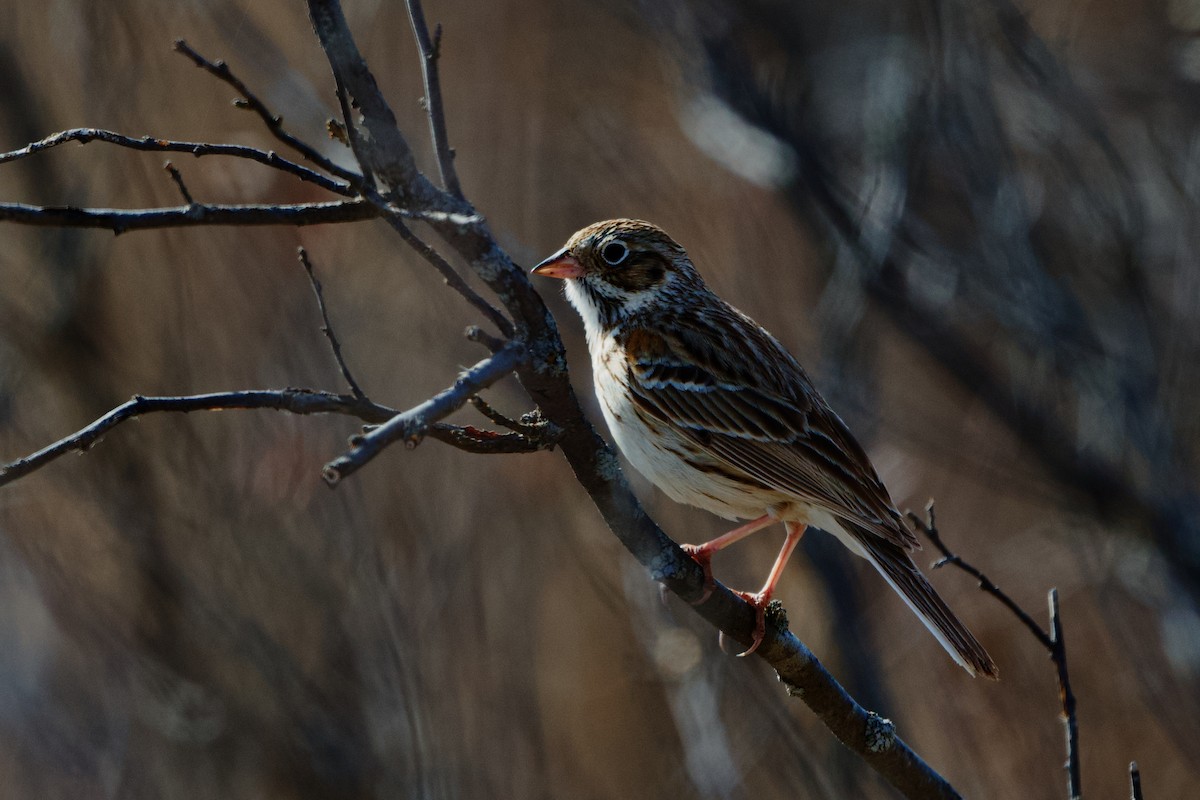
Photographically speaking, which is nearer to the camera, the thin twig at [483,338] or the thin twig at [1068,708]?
the thin twig at [483,338]

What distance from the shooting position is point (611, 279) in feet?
15.8

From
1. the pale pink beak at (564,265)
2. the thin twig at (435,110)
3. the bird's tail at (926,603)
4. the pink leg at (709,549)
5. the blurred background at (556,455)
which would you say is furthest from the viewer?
the blurred background at (556,455)

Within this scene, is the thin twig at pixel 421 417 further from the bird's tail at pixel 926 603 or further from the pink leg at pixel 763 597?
the bird's tail at pixel 926 603

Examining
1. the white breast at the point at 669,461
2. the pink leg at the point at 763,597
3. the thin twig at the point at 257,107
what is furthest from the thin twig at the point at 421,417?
the white breast at the point at 669,461

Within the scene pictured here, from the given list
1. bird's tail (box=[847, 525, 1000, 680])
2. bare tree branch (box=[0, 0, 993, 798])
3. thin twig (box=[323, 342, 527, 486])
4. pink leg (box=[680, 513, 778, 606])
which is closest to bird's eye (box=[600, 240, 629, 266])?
pink leg (box=[680, 513, 778, 606])

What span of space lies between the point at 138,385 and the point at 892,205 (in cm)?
428

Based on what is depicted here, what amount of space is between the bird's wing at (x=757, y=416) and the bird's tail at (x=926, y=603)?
0.26 feet

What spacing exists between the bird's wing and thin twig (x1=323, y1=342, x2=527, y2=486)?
2.01 meters

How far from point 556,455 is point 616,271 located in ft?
10.2

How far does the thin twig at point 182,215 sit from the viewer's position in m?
2.22

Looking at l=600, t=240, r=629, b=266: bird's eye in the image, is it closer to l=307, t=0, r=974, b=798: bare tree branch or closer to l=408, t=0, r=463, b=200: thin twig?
l=307, t=0, r=974, b=798: bare tree branch

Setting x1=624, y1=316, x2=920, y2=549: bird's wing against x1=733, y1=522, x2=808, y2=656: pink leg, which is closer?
x1=733, y1=522, x2=808, y2=656: pink leg

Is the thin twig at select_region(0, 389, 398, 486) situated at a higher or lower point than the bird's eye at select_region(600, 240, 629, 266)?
A: lower

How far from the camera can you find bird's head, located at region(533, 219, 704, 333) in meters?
4.77
